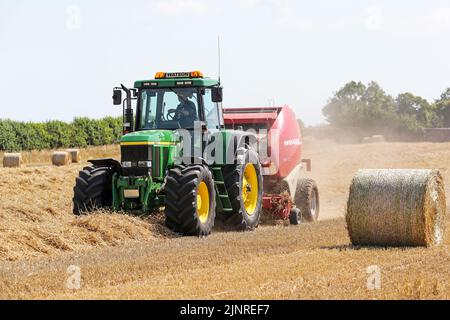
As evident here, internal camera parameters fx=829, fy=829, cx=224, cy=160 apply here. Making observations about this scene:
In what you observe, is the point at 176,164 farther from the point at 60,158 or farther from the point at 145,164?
the point at 60,158

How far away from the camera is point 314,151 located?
38.8m

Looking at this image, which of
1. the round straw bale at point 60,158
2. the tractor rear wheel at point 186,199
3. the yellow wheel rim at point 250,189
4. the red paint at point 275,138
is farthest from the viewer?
the round straw bale at point 60,158

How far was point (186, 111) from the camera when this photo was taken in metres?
14.7

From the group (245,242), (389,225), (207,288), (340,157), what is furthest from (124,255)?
(340,157)

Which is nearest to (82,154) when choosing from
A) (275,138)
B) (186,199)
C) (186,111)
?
(275,138)

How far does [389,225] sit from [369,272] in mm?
2718

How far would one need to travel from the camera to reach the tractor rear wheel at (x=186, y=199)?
13383mm

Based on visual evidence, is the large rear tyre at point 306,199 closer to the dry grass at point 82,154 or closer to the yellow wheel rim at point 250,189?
the yellow wheel rim at point 250,189

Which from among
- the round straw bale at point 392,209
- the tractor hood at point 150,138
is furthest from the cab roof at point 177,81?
the round straw bale at point 392,209

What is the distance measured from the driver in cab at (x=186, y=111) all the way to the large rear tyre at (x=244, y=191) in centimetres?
118

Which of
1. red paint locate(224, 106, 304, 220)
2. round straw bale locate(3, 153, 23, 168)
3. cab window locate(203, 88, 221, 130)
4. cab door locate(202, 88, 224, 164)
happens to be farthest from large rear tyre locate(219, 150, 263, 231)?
round straw bale locate(3, 153, 23, 168)

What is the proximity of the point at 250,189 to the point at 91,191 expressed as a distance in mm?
3376

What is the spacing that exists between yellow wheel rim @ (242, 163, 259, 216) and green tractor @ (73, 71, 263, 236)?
31cm

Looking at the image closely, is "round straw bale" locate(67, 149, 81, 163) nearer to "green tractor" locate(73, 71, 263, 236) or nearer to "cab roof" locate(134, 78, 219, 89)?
"green tractor" locate(73, 71, 263, 236)
